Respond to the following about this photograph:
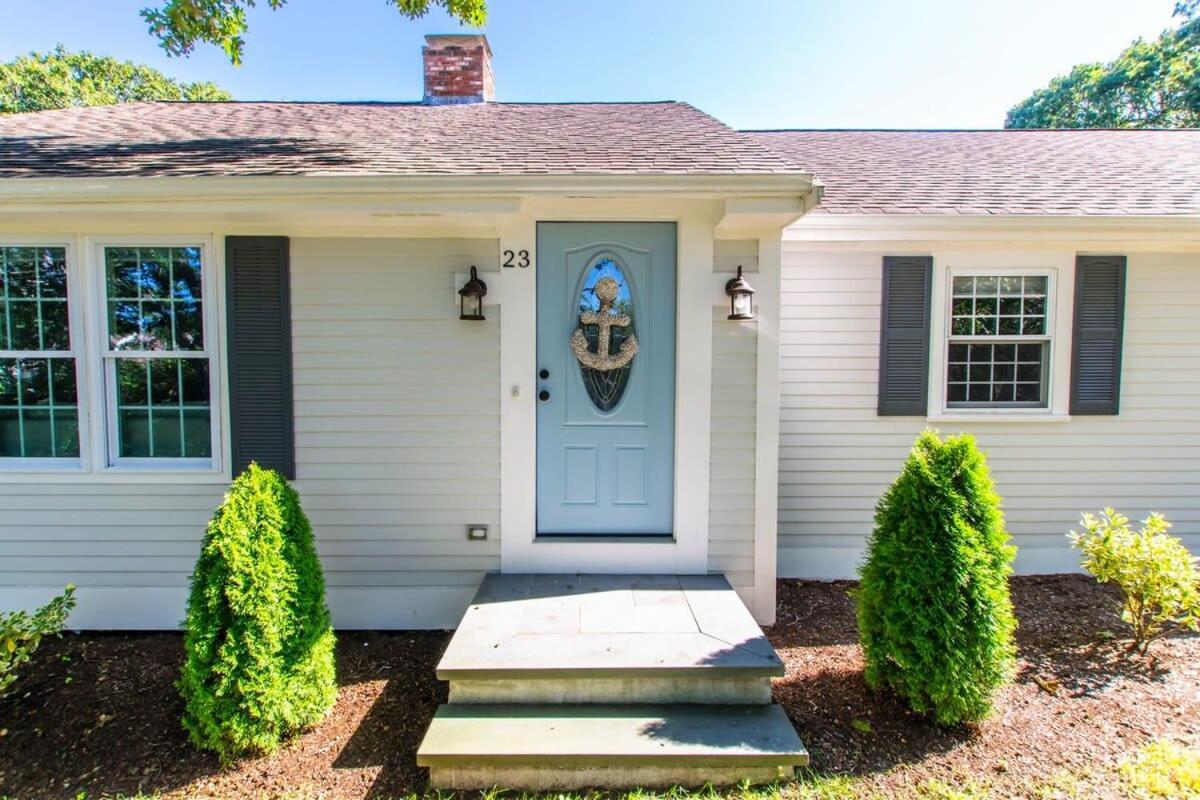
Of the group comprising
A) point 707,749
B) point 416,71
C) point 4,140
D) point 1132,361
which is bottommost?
point 707,749

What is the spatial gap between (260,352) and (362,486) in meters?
1.07

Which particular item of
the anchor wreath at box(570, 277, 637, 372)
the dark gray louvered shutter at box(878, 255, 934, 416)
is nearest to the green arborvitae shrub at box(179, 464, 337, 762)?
the anchor wreath at box(570, 277, 637, 372)

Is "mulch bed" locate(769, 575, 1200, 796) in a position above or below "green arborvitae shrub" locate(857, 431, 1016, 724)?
below

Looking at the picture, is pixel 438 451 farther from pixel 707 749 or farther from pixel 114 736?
pixel 707 749

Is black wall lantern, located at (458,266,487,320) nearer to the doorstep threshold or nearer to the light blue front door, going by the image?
the light blue front door

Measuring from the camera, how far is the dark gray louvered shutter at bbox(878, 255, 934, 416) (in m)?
4.45

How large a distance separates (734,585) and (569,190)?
2670 mm

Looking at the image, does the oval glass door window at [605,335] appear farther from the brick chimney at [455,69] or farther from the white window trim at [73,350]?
the brick chimney at [455,69]

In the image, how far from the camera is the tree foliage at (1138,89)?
17.0m

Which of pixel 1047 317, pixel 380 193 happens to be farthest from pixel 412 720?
pixel 1047 317

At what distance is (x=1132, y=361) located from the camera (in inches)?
178

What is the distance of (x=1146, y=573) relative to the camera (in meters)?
3.23

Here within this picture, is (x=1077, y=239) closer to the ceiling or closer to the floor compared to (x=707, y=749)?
closer to the ceiling

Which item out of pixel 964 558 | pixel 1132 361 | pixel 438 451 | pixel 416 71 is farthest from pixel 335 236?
pixel 1132 361
